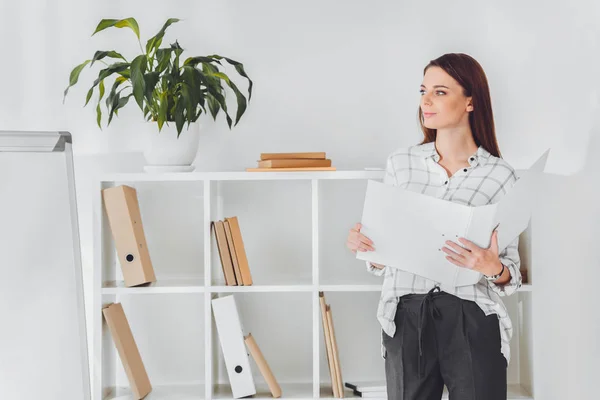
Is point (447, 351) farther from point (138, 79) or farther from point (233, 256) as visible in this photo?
point (138, 79)

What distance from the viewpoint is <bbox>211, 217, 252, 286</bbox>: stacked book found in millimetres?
2176

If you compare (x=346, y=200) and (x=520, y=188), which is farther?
(x=346, y=200)

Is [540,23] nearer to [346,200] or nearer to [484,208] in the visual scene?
[346,200]

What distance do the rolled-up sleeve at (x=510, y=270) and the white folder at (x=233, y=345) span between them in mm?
880

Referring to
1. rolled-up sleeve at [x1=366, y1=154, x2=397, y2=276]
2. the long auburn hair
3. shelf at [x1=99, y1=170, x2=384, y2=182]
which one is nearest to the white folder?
shelf at [x1=99, y1=170, x2=384, y2=182]

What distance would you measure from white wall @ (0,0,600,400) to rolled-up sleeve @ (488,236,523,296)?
76 centimetres

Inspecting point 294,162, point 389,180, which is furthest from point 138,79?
point 389,180

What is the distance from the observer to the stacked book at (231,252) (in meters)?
2.18

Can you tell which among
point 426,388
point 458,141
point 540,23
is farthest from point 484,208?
point 540,23

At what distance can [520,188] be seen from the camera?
158cm

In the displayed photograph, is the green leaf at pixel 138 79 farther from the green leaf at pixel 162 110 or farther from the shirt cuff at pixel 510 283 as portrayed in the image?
the shirt cuff at pixel 510 283

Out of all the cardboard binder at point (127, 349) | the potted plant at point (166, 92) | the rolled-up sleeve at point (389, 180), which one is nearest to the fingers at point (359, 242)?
the rolled-up sleeve at point (389, 180)

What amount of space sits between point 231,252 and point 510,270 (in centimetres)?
92

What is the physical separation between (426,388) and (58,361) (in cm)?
105
